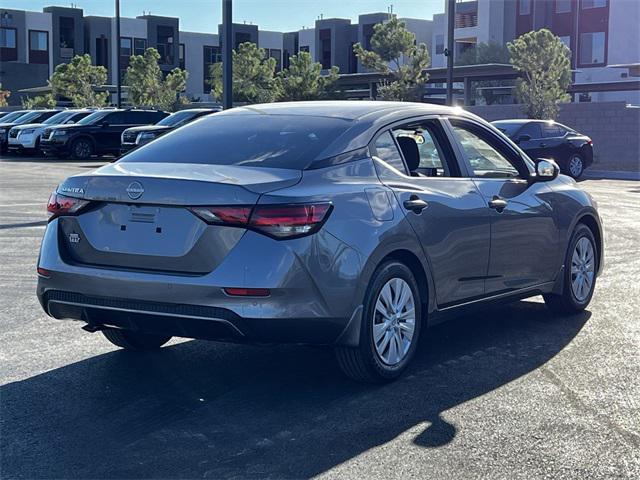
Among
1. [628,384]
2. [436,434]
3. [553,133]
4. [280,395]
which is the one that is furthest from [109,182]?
[553,133]

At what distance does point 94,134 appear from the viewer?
34.4m

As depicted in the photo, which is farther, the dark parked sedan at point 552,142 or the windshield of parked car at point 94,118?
the windshield of parked car at point 94,118

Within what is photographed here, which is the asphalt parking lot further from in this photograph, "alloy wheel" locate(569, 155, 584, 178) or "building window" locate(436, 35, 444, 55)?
"building window" locate(436, 35, 444, 55)

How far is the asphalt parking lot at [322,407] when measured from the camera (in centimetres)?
462

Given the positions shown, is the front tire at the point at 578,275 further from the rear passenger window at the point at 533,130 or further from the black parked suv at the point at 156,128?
the black parked suv at the point at 156,128

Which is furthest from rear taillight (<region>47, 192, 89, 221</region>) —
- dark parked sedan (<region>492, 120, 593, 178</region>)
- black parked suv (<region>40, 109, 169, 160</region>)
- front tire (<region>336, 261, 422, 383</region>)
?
black parked suv (<region>40, 109, 169, 160</region>)

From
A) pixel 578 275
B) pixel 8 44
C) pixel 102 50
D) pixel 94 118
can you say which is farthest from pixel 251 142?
pixel 102 50

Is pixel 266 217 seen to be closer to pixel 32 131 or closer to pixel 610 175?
pixel 610 175

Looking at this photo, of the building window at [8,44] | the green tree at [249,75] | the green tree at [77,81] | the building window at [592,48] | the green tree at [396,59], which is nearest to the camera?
Result: the green tree at [396,59]

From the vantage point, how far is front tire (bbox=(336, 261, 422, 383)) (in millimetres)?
5727

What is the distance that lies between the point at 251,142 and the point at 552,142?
21015 millimetres

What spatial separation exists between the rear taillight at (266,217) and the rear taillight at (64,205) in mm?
777

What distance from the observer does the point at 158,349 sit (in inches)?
268

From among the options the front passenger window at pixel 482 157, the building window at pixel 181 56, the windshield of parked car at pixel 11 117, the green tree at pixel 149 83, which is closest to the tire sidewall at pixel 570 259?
the front passenger window at pixel 482 157
